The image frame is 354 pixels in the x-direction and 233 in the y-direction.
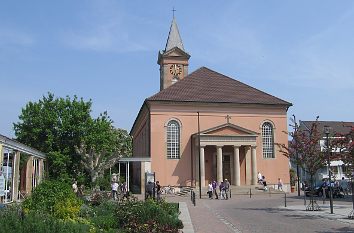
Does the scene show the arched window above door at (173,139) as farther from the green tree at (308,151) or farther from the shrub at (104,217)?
the shrub at (104,217)

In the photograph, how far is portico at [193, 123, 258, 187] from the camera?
143 feet

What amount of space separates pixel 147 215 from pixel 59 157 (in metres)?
24.0

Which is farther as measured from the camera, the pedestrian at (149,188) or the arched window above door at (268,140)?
the arched window above door at (268,140)

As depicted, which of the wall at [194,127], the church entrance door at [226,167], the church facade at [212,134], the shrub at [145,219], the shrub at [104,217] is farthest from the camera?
the church entrance door at [226,167]

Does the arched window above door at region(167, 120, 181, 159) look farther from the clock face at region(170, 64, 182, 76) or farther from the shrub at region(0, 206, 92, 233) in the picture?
the shrub at region(0, 206, 92, 233)

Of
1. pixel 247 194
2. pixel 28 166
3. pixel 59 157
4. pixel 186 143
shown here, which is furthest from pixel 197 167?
pixel 28 166

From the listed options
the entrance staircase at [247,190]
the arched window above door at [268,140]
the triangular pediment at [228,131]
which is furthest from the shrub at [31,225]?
the arched window above door at [268,140]

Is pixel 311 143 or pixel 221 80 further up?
pixel 221 80

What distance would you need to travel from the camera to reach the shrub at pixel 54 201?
46.0ft

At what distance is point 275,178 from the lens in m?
47.9

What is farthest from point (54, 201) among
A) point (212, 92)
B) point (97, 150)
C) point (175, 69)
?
point (175, 69)

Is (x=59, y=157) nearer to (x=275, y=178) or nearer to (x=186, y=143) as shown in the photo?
(x=186, y=143)

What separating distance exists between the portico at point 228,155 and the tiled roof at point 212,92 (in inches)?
169

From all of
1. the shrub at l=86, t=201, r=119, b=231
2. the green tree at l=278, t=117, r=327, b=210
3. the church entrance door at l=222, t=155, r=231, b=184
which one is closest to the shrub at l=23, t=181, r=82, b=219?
the shrub at l=86, t=201, r=119, b=231
